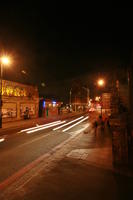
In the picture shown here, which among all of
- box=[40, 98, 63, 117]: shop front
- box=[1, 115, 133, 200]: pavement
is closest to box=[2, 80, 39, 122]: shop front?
box=[40, 98, 63, 117]: shop front

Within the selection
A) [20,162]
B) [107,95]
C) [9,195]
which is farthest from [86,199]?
[107,95]

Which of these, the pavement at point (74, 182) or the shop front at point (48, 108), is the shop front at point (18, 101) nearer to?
the shop front at point (48, 108)

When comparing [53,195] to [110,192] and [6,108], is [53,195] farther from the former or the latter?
[6,108]

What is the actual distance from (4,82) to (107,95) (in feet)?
60.9

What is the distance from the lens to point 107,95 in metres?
12.1

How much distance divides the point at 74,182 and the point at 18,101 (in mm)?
25067

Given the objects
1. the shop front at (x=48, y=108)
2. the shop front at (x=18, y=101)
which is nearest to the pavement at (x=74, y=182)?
the shop front at (x=18, y=101)

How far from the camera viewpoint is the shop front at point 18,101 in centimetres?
2591

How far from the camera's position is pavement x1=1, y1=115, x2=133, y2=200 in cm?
464

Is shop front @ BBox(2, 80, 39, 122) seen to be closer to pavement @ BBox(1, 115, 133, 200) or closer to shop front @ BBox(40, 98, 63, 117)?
shop front @ BBox(40, 98, 63, 117)

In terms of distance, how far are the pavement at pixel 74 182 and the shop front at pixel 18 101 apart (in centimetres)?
2042

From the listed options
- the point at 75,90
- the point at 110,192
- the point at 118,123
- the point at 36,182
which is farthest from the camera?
the point at 75,90

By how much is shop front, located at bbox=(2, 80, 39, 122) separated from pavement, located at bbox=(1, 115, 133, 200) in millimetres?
20425

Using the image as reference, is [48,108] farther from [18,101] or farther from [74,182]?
[74,182]
